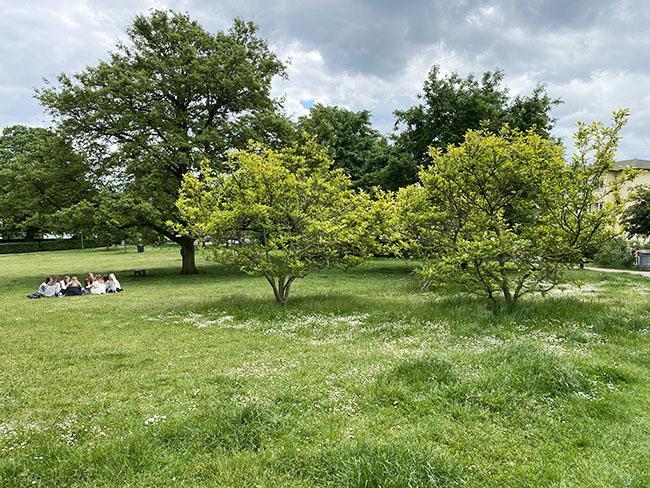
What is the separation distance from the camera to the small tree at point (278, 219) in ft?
36.5

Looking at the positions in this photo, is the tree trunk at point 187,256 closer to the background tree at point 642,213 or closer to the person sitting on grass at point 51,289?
the person sitting on grass at point 51,289

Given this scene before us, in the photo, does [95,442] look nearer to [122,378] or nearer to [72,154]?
[122,378]

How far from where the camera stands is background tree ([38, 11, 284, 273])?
2027 cm

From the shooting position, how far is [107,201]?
62.8ft

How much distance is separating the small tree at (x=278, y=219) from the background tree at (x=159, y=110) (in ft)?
29.9

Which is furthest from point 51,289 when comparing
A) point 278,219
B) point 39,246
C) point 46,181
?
point 39,246

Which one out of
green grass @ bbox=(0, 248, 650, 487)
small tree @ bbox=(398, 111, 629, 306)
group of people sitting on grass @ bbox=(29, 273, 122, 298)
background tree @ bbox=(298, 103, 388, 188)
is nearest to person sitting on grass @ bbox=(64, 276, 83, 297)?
group of people sitting on grass @ bbox=(29, 273, 122, 298)

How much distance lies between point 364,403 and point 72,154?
22.4 m

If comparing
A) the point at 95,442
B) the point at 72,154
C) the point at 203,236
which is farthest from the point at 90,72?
the point at 95,442

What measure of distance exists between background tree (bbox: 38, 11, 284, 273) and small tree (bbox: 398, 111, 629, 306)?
1371 cm

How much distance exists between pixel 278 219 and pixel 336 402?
760cm

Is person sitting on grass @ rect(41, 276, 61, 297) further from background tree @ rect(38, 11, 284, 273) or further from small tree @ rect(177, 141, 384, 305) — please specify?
small tree @ rect(177, 141, 384, 305)

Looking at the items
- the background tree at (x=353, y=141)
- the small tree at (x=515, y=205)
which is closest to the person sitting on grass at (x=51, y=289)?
the small tree at (x=515, y=205)

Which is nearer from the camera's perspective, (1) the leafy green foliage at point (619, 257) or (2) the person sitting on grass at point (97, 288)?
(2) the person sitting on grass at point (97, 288)
